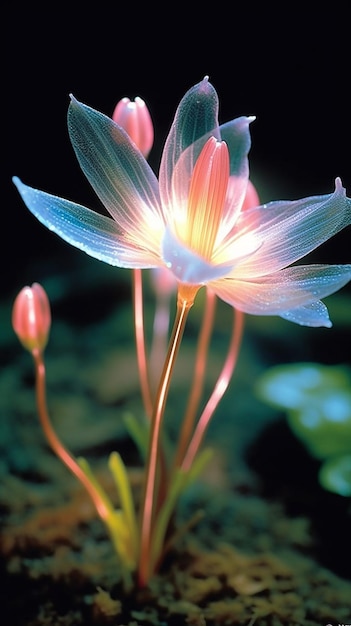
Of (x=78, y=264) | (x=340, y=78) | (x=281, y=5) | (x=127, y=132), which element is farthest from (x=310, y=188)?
(x=127, y=132)

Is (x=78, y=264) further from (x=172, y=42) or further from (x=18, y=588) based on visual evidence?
(x=18, y=588)

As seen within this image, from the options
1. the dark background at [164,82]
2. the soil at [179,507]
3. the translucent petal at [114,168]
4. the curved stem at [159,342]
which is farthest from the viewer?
the dark background at [164,82]

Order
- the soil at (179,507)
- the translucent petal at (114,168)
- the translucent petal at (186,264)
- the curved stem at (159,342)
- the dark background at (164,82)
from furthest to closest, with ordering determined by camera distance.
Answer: the dark background at (164,82)
the curved stem at (159,342)
the soil at (179,507)
the translucent petal at (114,168)
the translucent petal at (186,264)

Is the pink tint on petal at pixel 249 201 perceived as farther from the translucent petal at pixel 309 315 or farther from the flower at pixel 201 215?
the translucent petal at pixel 309 315

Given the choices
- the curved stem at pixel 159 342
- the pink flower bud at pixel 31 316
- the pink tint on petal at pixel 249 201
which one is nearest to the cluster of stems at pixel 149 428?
the pink flower bud at pixel 31 316

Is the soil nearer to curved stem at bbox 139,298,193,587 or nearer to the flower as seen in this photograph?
curved stem at bbox 139,298,193,587

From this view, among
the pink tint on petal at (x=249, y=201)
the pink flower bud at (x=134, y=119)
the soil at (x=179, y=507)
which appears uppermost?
the pink flower bud at (x=134, y=119)

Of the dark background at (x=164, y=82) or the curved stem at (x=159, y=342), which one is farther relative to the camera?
the dark background at (x=164, y=82)
